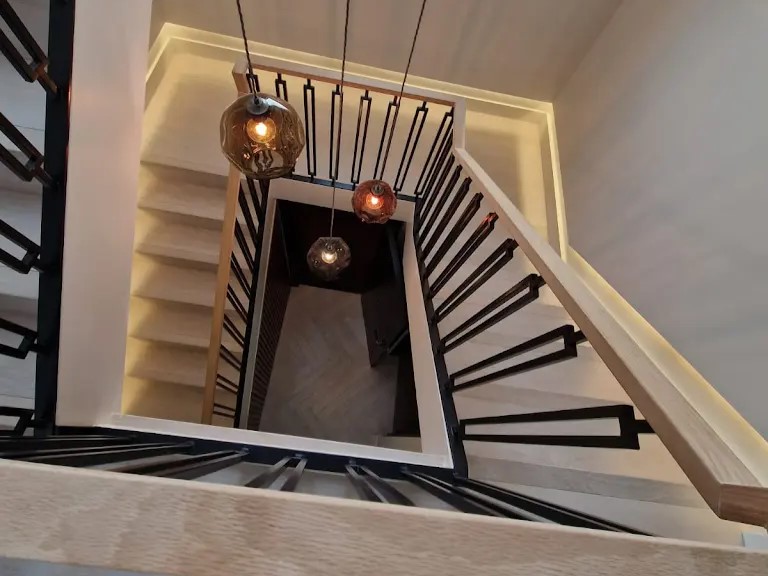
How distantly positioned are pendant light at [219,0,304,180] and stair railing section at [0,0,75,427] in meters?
0.46

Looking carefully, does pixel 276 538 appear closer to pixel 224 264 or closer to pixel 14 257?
pixel 14 257

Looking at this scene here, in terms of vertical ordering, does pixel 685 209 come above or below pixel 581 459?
above

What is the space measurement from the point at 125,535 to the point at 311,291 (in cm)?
577

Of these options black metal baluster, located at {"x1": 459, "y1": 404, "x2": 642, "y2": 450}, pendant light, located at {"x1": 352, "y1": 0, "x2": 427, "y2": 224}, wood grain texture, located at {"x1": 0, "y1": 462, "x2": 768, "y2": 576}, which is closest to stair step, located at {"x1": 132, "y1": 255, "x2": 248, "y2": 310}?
pendant light, located at {"x1": 352, "y1": 0, "x2": 427, "y2": 224}

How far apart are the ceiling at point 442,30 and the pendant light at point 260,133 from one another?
9.55ft

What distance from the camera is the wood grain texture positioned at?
0.52 m

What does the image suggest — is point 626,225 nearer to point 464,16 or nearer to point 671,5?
point 671,5

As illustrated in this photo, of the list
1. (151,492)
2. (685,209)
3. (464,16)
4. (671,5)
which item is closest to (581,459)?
(685,209)

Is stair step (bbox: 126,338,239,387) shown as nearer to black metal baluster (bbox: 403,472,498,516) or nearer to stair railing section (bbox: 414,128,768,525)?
stair railing section (bbox: 414,128,768,525)

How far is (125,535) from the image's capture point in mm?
526

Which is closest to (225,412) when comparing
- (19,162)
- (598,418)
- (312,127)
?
(312,127)

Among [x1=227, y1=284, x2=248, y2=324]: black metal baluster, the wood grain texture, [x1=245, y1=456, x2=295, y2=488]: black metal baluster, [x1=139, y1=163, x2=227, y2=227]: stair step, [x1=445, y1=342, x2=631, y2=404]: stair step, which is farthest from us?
[x1=139, y1=163, x2=227, y2=227]: stair step

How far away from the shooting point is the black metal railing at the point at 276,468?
3.80 feet

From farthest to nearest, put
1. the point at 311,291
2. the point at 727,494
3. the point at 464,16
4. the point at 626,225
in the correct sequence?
the point at 311,291 < the point at 464,16 < the point at 626,225 < the point at 727,494
